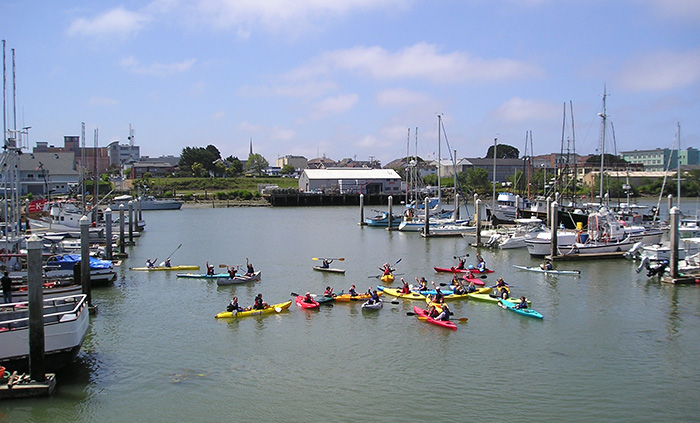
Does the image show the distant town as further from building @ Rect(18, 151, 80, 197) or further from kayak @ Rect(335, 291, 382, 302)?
kayak @ Rect(335, 291, 382, 302)

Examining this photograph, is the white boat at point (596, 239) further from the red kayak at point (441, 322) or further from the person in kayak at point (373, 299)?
the red kayak at point (441, 322)

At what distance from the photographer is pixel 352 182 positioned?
136125 mm

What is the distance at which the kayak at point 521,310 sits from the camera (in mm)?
28562

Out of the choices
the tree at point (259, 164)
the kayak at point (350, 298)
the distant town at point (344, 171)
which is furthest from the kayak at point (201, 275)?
the tree at point (259, 164)

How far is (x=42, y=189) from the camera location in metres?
107

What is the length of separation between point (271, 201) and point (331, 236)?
202ft

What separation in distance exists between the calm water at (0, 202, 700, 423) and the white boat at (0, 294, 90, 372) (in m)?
1.23

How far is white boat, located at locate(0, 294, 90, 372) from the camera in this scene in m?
18.9

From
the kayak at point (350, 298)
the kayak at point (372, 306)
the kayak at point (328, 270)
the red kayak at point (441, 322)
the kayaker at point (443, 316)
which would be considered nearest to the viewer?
the red kayak at point (441, 322)

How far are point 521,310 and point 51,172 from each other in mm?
105829

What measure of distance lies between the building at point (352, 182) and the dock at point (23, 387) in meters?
116

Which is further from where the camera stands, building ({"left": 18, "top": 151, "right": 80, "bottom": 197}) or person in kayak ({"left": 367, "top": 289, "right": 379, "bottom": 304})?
building ({"left": 18, "top": 151, "right": 80, "bottom": 197})

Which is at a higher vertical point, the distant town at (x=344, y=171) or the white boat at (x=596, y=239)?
the distant town at (x=344, y=171)

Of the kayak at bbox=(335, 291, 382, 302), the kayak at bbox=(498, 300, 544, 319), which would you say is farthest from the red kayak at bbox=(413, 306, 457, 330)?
the kayak at bbox=(498, 300, 544, 319)
